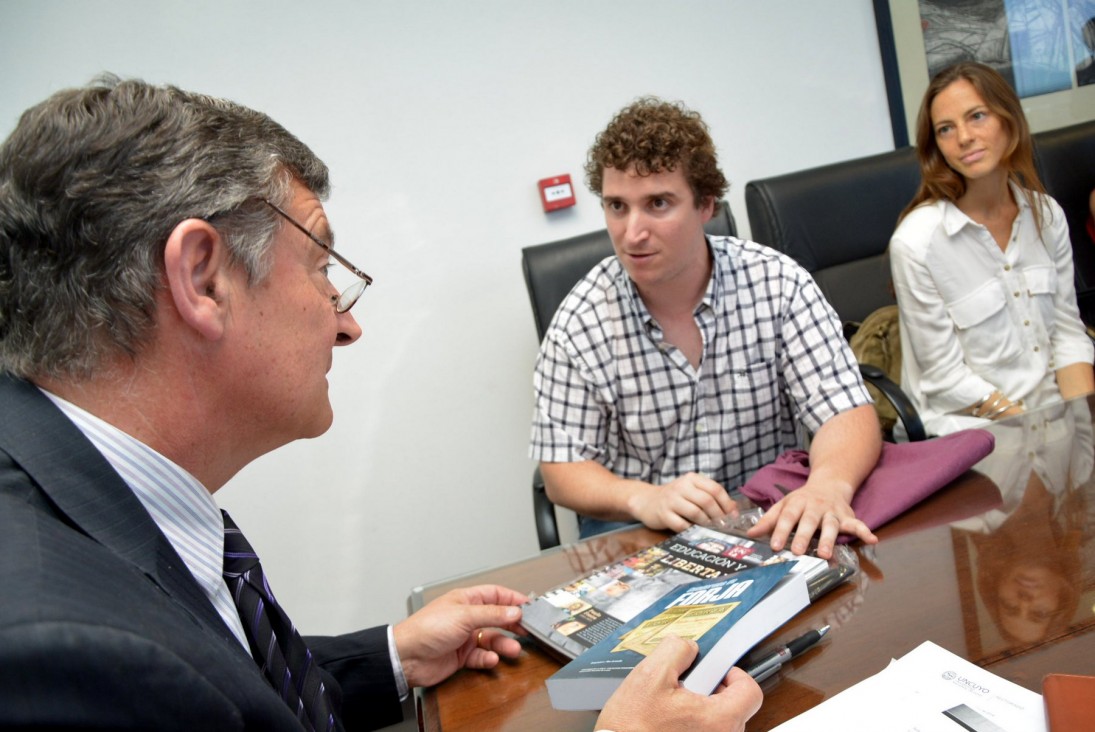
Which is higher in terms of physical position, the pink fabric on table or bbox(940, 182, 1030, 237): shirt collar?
bbox(940, 182, 1030, 237): shirt collar

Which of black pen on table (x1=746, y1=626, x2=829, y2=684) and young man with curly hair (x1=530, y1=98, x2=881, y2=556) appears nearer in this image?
black pen on table (x1=746, y1=626, x2=829, y2=684)

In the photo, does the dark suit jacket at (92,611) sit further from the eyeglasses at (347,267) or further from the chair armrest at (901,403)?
the chair armrest at (901,403)

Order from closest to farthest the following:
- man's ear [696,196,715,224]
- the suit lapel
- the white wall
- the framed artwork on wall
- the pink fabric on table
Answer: the suit lapel, the pink fabric on table, man's ear [696,196,715,224], the white wall, the framed artwork on wall

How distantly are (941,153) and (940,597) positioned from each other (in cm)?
173

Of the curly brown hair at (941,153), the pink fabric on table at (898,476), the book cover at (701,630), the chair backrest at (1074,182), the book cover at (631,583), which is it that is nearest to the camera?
the book cover at (701,630)

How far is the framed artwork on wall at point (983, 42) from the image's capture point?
2816mm

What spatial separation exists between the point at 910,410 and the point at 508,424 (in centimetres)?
129

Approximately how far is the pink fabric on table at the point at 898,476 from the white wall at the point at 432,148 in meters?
1.42

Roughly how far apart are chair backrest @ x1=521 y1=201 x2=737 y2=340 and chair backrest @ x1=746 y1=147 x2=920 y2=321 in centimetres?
31

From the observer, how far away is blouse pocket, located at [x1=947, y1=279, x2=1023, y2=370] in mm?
2137

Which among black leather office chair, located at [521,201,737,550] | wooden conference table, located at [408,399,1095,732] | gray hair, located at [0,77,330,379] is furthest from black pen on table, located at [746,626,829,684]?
black leather office chair, located at [521,201,737,550]

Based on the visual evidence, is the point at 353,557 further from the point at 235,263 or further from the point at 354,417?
the point at 235,263

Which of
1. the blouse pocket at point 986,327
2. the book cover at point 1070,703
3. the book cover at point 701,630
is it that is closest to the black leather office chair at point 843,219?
the blouse pocket at point 986,327

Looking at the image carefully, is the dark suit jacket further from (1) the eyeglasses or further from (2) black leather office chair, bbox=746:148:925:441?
(2) black leather office chair, bbox=746:148:925:441
